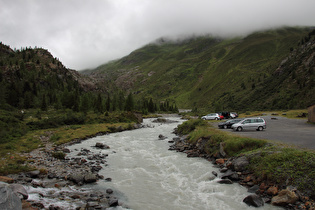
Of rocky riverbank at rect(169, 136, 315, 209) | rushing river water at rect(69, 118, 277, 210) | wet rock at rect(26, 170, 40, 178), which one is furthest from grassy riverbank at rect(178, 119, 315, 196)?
wet rock at rect(26, 170, 40, 178)

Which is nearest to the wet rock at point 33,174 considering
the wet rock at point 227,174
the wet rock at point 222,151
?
the wet rock at point 227,174

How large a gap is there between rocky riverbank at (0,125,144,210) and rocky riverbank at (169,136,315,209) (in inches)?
376

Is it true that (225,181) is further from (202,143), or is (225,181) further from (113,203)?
(202,143)

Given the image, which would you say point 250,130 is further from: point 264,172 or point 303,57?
point 303,57

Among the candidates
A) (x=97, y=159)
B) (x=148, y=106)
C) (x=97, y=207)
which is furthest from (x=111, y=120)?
(x=148, y=106)

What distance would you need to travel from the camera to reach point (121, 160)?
2364cm

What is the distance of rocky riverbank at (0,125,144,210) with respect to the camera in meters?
10.9

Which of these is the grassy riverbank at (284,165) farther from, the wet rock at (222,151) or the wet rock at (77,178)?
the wet rock at (77,178)

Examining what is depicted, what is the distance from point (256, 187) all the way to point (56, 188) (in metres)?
15.3

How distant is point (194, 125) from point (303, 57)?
138 m

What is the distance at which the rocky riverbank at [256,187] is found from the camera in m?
11.3

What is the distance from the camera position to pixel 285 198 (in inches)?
454

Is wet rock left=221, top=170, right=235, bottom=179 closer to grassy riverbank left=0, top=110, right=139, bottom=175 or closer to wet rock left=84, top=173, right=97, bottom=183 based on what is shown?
wet rock left=84, top=173, right=97, bottom=183

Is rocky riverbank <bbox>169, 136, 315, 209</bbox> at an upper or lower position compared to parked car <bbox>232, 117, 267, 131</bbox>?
lower
